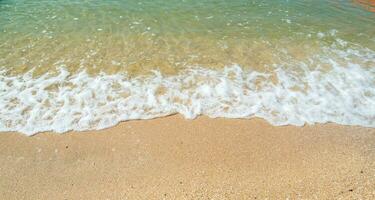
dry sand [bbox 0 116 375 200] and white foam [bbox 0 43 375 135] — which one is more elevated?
white foam [bbox 0 43 375 135]

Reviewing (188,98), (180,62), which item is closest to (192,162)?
(188,98)

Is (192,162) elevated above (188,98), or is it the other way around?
(188,98)

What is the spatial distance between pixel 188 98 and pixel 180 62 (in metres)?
1.33

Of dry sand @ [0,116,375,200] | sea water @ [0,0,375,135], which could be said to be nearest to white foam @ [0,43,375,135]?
sea water @ [0,0,375,135]

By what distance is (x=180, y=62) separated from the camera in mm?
6484

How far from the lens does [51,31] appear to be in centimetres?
771

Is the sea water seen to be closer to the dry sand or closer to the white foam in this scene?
the white foam

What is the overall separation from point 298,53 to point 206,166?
4.14 meters

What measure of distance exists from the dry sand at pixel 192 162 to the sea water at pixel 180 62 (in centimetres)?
29

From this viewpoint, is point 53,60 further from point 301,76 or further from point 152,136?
point 301,76

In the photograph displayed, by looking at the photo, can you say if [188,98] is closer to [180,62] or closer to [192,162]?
[180,62]

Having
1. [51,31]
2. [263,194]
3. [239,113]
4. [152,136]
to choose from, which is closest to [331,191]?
[263,194]

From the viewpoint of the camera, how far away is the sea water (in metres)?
5.11

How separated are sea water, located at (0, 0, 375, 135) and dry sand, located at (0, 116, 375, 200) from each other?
0.96 ft
